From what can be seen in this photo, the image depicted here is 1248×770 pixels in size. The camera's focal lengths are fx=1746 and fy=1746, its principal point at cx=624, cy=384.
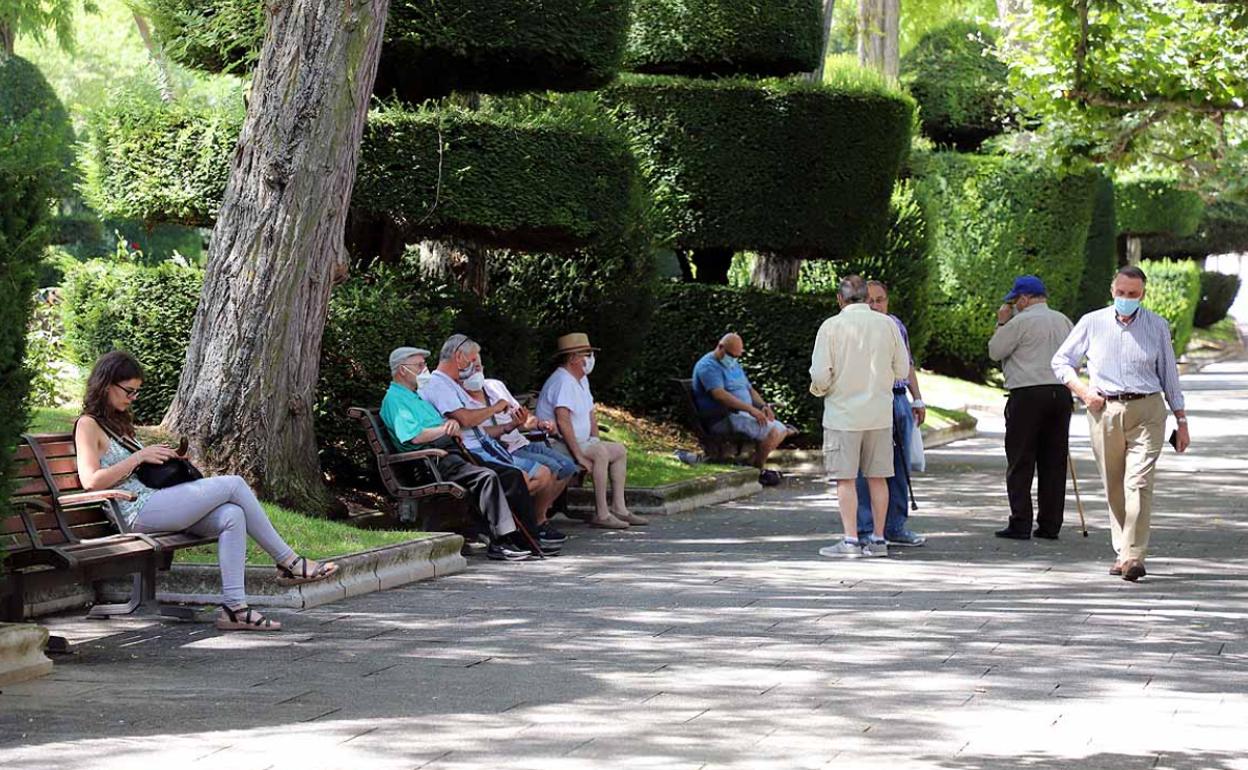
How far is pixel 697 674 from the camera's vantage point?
7.46m

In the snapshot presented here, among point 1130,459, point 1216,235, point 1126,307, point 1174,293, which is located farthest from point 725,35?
point 1216,235

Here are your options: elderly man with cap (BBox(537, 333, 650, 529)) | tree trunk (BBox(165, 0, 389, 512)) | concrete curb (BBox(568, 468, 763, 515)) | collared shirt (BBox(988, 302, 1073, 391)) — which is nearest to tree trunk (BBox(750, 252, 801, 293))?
concrete curb (BBox(568, 468, 763, 515))

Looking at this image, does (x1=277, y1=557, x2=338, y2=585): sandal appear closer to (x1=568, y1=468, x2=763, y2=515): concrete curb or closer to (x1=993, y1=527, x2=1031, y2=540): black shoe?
(x1=568, y1=468, x2=763, y2=515): concrete curb

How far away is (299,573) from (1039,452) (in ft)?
20.3

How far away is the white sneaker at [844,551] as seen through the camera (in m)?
11.6

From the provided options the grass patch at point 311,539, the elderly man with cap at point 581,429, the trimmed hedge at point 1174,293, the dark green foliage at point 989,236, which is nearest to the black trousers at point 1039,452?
the elderly man with cap at point 581,429

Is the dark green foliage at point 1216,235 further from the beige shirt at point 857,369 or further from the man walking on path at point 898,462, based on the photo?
the beige shirt at point 857,369

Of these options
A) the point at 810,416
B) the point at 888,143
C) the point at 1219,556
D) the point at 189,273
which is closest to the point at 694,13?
the point at 888,143

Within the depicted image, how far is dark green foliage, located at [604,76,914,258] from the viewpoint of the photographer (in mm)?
19453

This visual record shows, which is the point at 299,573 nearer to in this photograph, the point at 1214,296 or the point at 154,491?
the point at 154,491

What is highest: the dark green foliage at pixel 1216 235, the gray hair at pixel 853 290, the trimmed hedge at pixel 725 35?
the trimmed hedge at pixel 725 35

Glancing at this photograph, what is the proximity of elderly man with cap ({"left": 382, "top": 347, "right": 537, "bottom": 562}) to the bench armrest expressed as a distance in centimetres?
320

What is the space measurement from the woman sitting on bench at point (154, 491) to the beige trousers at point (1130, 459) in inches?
205

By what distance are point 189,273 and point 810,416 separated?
27.4 ft
